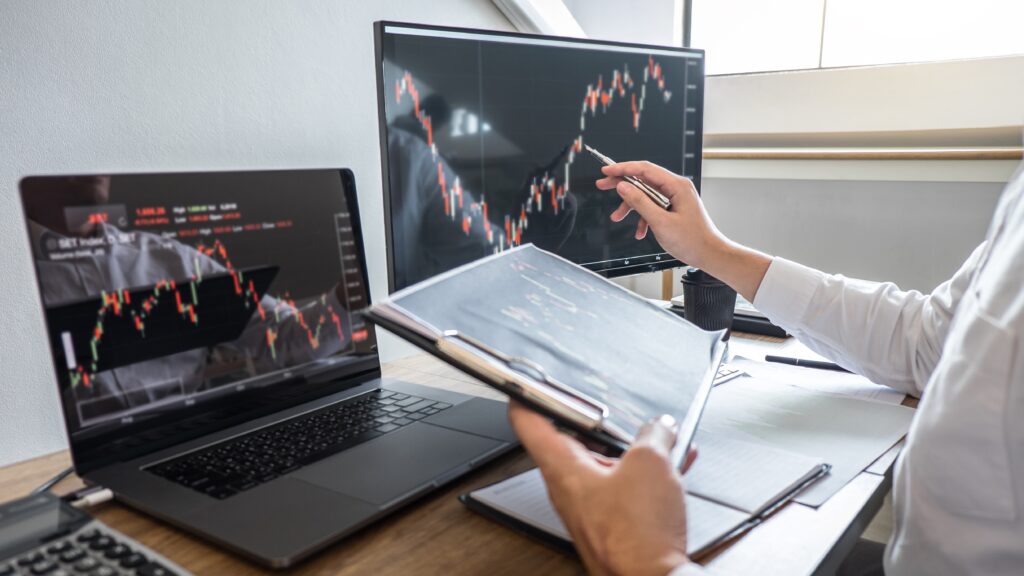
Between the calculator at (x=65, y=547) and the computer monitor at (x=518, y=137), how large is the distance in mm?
381

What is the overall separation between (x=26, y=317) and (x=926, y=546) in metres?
0.85

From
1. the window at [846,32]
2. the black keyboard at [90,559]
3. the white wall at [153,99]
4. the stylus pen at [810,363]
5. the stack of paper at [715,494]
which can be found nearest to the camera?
the black keyboard at [90,559]

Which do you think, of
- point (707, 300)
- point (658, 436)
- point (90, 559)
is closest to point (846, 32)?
point (707, 300)

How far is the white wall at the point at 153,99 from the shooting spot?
68cm

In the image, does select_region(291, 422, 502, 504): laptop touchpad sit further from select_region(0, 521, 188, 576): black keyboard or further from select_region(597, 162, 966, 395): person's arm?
select_region(597, 162, 966, 395): person's arm

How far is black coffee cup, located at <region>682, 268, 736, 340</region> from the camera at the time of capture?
1.07 metres

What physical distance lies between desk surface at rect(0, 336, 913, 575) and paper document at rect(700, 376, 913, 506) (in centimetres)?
4

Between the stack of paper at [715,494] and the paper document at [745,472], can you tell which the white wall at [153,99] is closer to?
the stack of paper at [715,494]

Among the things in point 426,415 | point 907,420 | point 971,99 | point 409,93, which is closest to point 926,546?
point 907,420

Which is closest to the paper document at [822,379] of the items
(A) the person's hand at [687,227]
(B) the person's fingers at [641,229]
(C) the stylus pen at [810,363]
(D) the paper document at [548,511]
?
(C) the stylus pen at [810,363]

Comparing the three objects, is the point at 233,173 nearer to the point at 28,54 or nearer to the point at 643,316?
the point at 28,54

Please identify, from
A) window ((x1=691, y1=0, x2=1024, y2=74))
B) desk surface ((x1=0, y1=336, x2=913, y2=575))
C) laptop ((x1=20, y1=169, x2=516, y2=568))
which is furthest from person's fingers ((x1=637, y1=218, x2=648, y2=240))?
window ((x1=691, y1=0, x2=1024, y2=74))

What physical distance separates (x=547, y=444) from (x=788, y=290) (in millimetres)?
555

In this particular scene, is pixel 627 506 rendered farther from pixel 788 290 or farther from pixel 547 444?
pixel 788 290
